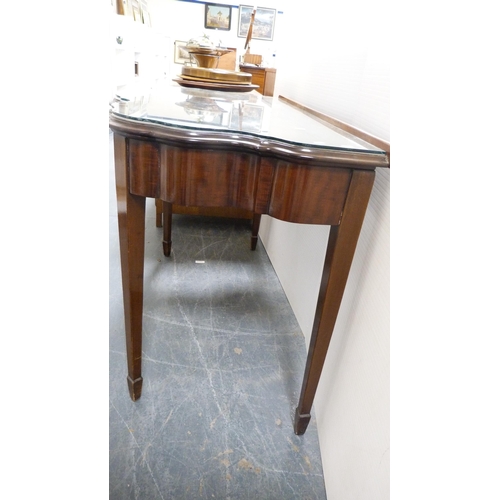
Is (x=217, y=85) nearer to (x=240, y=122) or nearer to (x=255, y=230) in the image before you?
(x=240, y=122)

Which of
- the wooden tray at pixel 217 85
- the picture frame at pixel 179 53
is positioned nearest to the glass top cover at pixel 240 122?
the wooden tray at pixel 217 85

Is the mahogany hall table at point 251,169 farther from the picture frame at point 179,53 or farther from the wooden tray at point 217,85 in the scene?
the picture frame at point 179,53

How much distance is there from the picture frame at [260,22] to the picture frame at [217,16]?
0.16 metres

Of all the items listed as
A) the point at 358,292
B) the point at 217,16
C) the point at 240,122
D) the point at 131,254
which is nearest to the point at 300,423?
the point at 358,292

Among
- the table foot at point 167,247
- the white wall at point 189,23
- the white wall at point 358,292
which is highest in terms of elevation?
the white wall at point 189,23

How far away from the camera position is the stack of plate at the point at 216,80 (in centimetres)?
101

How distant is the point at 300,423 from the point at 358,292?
0.32 meters

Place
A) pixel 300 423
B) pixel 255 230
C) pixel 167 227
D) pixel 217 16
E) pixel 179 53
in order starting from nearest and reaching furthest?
1. pixel 300 423
2. pixel 167 227
3. pixel 255 230
4. pixel 217 16
5. pixel 179 53

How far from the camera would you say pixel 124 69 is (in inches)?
126

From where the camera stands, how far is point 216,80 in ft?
3.42

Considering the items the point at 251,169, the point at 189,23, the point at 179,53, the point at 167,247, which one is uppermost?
the point at 189,23

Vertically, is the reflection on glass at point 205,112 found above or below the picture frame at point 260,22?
below

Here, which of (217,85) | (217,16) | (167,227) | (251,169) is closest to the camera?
(251,169)
